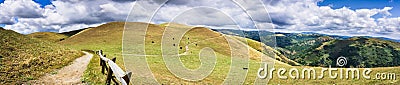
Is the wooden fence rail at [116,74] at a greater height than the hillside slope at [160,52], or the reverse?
the wooden fence rail at [116,74]

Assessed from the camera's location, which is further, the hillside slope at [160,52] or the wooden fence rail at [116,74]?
the hillside slope at [160,52]

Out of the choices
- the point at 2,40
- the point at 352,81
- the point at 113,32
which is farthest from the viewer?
the point at 113,32

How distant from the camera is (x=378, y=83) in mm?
30172

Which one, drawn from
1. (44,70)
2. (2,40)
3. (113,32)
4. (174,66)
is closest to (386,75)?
(174,66)

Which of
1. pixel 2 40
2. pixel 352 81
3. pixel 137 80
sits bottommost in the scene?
pixel 352 81

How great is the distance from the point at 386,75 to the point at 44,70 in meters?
33.5

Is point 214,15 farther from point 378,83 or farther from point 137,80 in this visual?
point 378,83

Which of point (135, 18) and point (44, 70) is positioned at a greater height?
point (135, 18)

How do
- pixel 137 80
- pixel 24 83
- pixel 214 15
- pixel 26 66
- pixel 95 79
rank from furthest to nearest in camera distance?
pixel 26 66 < pixel 137 80 < pixel 95 79 < pixel 24 83 < pixel 214 15

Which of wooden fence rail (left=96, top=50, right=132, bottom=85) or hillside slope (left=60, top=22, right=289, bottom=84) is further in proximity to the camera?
hillside slope (left=60, top=22, right=289, bottom=84)

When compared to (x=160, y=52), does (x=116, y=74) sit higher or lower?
higher

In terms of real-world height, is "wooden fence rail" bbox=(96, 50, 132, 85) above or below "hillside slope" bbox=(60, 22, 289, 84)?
above

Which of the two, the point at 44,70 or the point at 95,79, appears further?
the point at 44,70

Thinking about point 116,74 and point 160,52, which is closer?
point 116,74
